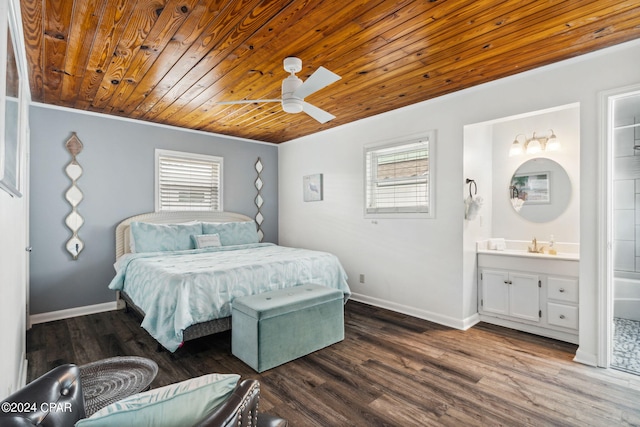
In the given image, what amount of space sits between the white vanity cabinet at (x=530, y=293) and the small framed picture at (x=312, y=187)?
8.29 feet

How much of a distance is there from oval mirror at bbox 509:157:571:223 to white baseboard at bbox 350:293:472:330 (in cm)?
142

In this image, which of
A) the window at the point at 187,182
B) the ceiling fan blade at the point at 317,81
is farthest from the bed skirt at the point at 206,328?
the window at the point at 187,182

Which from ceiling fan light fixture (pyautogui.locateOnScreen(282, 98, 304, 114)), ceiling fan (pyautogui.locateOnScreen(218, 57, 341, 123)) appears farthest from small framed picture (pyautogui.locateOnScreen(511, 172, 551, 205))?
ceiling fan light fixture (pyautogui.locateOnScreen(282, 98, 304, 114))

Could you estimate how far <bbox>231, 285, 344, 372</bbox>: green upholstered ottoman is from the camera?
2.67 metres

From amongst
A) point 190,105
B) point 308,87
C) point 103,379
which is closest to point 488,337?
point 308,87

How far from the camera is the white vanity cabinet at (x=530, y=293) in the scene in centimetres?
321

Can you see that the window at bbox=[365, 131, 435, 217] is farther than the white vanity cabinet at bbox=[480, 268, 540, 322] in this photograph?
Yes

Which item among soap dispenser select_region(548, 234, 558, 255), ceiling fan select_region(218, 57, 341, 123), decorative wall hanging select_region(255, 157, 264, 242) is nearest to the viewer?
ceiling fan select_region(218, 57, 341, 123)

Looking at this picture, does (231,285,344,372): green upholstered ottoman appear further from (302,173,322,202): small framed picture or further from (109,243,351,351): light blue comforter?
(302,173,322,202): small framed picture

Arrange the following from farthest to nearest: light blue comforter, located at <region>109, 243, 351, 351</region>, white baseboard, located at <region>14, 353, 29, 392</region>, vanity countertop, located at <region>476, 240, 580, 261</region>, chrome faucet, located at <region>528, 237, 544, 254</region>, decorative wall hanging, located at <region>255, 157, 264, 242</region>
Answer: decorative wall hanging, located at <region>255, 157, 264, 242</region> < chrome faucet, located at <region>528, 237, 544, 254</region> < vanity countertop, located at <region>476, 240, 580, 261</region> < light blue comforter, located at <region>109, 243, 351, 351</region> < white baseboard, located at <region>14, 353, 29, 392</region>

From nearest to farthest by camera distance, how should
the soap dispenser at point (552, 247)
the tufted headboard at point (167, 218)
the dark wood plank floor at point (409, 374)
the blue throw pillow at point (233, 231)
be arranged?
the dark wood plank floor at point (409, 374)
the soap dispenser at point (552, 247)
the tufted headboard at point (167, 218)
the blue throw pillow at point (233, 231)

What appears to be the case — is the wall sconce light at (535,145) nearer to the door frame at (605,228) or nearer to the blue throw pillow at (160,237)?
the door frame at (605,228)

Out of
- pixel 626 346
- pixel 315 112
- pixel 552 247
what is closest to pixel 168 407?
pixel 315 112

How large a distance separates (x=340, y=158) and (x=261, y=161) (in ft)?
5.33
